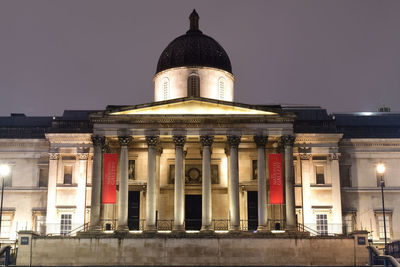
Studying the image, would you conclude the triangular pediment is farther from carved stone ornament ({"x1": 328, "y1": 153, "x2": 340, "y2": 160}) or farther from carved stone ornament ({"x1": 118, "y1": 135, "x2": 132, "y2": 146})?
carved stone ornament ({"x1": 328, "y1": 153, "x2": 340, "y2": 160})

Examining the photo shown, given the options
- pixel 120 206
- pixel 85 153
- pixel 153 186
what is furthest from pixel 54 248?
pixel 85 153

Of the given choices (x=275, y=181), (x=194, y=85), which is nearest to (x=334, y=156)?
(x=275, y=181)

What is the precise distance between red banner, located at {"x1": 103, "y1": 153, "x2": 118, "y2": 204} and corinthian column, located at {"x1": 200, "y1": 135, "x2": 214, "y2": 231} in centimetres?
684

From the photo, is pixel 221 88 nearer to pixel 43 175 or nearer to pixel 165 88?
pixel 165 88

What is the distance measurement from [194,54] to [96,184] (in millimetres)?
15184

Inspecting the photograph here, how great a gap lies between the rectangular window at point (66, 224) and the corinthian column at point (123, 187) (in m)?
8.34

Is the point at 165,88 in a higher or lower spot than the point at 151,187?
higher

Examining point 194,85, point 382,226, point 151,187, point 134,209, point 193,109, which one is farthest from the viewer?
point 382,226

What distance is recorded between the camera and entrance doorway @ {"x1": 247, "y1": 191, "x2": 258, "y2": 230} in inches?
1816

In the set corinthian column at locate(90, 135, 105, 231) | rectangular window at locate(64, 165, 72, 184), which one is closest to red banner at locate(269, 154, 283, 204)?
corinthian column at locate(90, 135, 105, 231)

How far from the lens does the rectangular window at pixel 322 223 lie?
47.5m

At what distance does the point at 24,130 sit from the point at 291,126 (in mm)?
25631

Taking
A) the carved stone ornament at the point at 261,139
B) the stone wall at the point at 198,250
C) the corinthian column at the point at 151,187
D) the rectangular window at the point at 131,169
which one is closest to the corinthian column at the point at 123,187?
the corinthian column at the point at 151,187

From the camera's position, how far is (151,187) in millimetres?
41469
